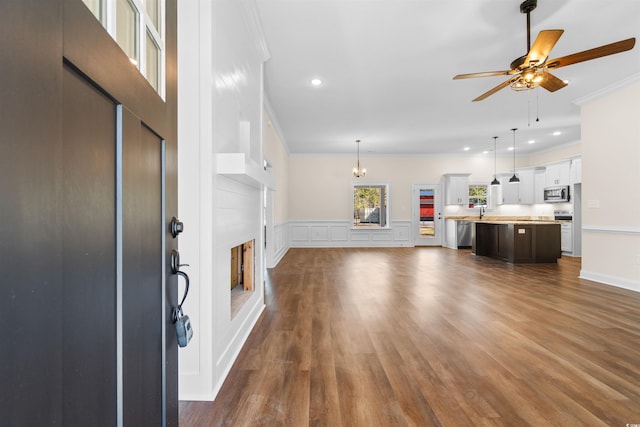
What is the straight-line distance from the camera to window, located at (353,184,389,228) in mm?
10102

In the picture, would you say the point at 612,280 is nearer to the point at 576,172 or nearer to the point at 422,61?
the point at 422,61

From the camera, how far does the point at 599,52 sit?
8.50ft

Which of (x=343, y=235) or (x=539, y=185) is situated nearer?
(x=539, y=185)

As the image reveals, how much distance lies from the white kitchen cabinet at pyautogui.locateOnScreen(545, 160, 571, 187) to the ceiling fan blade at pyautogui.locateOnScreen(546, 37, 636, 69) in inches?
264

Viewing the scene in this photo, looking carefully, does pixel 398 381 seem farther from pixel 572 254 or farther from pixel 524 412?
pixel 572 254

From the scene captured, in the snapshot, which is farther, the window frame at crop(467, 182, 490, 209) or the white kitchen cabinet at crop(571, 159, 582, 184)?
the window frame at crop(467, 182, 490, 209)

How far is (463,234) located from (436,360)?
7705mm

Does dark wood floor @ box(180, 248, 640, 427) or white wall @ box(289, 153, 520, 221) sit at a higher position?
white wall @ box(289, 153, 520, 221)

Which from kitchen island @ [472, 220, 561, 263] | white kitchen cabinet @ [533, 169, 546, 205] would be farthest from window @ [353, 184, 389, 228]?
white kitchen cabinet @ [533, 169, 546, 205]

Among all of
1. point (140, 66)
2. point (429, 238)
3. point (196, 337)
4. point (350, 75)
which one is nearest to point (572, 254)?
point (429, 238)

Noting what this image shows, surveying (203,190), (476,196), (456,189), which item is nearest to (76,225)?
(203,190)

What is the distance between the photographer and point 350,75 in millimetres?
4277

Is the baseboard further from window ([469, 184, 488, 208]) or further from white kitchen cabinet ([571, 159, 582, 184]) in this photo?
window ([469, 184, 488, 208])

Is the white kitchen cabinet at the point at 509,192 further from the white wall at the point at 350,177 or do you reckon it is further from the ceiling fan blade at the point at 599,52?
the ceiling fan blade at the point at 599,52
